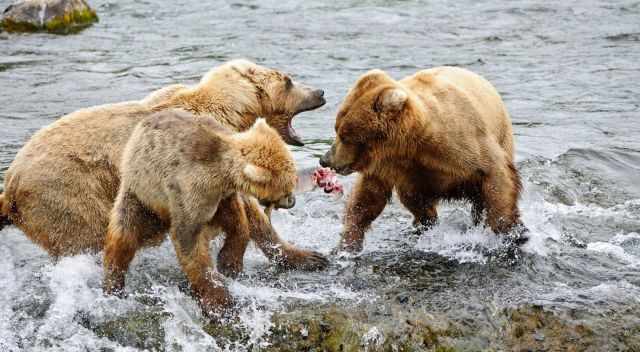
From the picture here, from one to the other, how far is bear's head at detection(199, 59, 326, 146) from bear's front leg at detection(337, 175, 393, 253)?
701 millimetres

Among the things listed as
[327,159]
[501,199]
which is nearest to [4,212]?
[327,159]

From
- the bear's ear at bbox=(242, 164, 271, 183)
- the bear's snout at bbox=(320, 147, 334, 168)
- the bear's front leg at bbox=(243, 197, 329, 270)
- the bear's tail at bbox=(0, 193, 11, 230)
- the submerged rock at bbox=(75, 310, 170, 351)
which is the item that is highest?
the bear's ear at bbox=(242, 164, 271, 183)

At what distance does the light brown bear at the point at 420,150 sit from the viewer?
5.98 metres

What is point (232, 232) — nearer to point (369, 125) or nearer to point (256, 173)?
point (256, 173)

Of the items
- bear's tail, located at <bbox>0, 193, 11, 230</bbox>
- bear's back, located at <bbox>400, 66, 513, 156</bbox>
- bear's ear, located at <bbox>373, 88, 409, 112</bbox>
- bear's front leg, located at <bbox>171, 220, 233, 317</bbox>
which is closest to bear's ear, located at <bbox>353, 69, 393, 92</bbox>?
bear's ear, located at <bbox>373, 88, 409, 112</bbox>

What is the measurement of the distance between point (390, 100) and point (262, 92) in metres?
1.21

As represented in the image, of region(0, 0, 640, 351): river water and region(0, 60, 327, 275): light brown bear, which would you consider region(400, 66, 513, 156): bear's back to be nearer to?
region(0, 0, 640, 351): river water

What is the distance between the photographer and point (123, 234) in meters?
5.66

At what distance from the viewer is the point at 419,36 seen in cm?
1444

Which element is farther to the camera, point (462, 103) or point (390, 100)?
point (462, 103)

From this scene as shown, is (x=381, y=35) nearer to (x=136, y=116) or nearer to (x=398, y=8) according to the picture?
(x=398, y=8)

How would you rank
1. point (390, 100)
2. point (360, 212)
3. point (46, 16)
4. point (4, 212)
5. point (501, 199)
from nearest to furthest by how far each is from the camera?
1. point (390, 100)
2. point (4, 212)
3. point (501, 199)
4. point (360, 212)
5. point (46, 16)

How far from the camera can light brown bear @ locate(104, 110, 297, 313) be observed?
17.5 ft

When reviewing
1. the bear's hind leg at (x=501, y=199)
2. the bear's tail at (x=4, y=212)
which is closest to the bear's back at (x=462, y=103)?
the bear's hind leg at (x=501, y=199)
